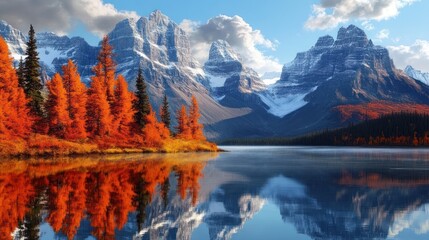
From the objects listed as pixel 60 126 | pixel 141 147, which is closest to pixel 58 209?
pixel 60 126

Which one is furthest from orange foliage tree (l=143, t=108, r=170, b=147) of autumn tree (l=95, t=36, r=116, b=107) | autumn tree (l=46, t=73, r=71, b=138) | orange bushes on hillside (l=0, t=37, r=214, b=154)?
autumn tree (l=46, t=73, r=71, b=138)

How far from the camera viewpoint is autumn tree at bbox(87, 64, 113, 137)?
73512 mm

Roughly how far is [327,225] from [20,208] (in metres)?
13.1

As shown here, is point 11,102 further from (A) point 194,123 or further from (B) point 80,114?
(A) point 194,123

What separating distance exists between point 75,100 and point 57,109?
16.8 ft

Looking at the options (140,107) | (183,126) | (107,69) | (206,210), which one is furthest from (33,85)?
(206,210)

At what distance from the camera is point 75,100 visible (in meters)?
71.1

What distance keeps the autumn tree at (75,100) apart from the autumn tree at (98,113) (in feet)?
7.40

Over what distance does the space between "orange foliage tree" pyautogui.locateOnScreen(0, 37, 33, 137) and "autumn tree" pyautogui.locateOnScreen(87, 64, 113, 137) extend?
509 inches

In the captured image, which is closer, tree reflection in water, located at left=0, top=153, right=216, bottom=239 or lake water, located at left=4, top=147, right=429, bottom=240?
lake water, located at left=4, top=147, right=429, bottom=240

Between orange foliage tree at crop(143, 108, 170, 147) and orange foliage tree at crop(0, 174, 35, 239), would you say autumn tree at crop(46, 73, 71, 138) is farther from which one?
orange foliage tree at crop(0, 174, 35, 239)

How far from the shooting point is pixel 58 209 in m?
17.6

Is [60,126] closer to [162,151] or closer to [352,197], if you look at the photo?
[162,151]

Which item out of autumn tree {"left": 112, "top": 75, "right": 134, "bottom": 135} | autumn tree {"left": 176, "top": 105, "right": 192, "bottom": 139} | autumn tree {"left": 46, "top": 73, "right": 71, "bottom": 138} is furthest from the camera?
autumn tree {"left": 176, "top": 105, "right": 192, "bottom": 139}
